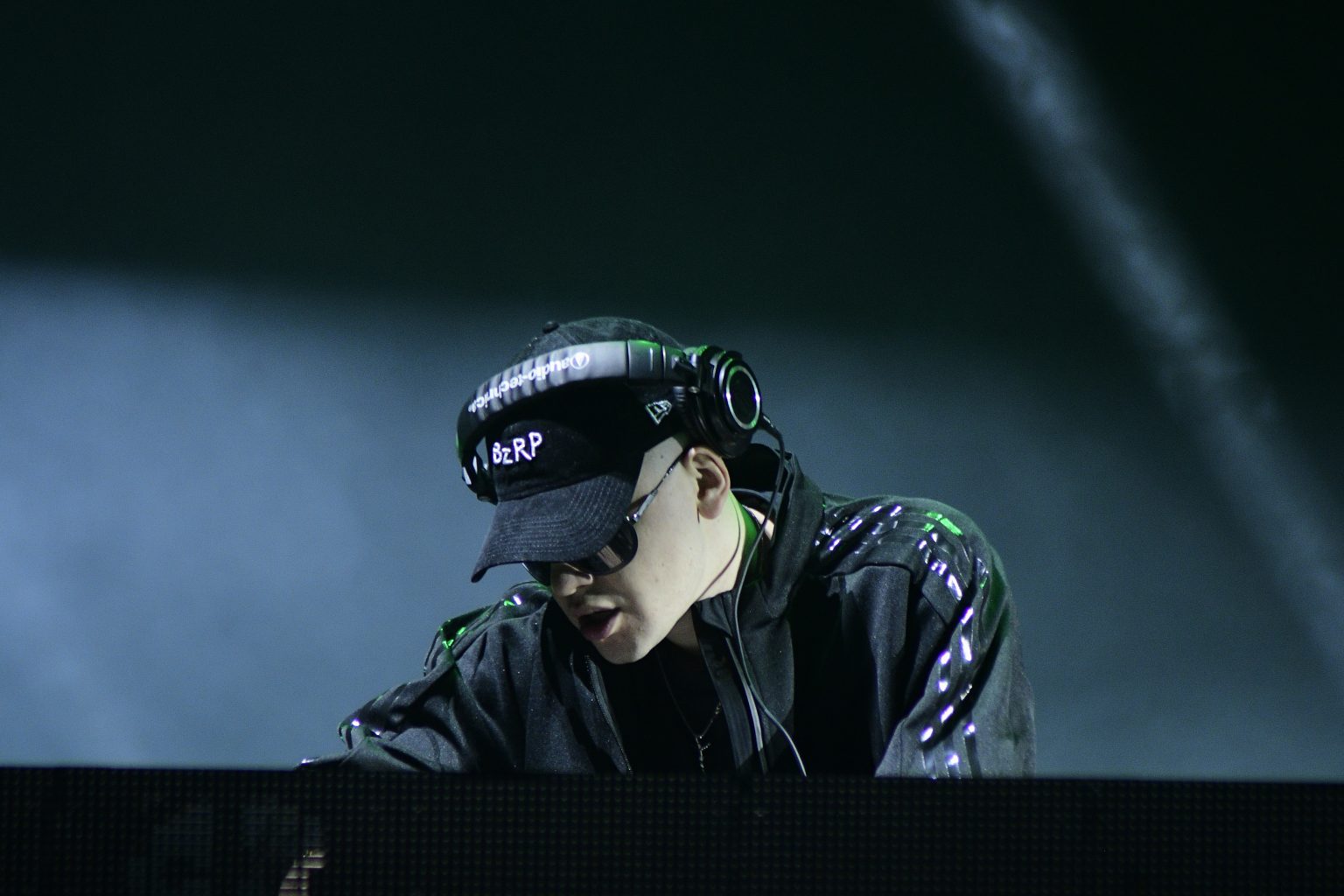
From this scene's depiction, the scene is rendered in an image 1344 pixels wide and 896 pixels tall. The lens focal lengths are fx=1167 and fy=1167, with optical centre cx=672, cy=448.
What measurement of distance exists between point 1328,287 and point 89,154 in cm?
249

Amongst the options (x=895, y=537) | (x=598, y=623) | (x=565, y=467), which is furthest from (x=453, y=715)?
(x=895, y=537)

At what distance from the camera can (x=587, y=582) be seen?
3.76ft

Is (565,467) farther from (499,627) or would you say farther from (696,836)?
(696,836)

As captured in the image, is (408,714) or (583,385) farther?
(408,714)

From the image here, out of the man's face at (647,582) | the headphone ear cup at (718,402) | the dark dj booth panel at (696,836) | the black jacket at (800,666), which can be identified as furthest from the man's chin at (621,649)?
the dark dj booth panel at (696,836)

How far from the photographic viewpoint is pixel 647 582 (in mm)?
1156

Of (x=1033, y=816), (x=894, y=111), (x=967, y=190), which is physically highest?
(x=894, y=111)

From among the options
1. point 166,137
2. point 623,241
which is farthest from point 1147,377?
point 166,137

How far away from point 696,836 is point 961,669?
2.28 ft

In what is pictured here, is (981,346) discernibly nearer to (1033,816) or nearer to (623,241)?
(623,241)

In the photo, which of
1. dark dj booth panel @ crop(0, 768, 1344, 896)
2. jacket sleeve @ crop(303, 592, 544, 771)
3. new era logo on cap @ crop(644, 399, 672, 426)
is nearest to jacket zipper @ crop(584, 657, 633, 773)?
jacket sleeve @ crop(303, 592, 544, 771)

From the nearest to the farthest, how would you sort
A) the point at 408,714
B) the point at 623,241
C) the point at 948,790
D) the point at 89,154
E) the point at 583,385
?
the point at 948,790
the point at 583,385
the point at 408,714
the point at 89,154
the point at 623,241

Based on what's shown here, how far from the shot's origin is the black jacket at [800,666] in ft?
4.01

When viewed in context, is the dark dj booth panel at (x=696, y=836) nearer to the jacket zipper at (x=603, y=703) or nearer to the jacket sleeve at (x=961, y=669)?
the jacket sleeve at (x=961, y=669)
